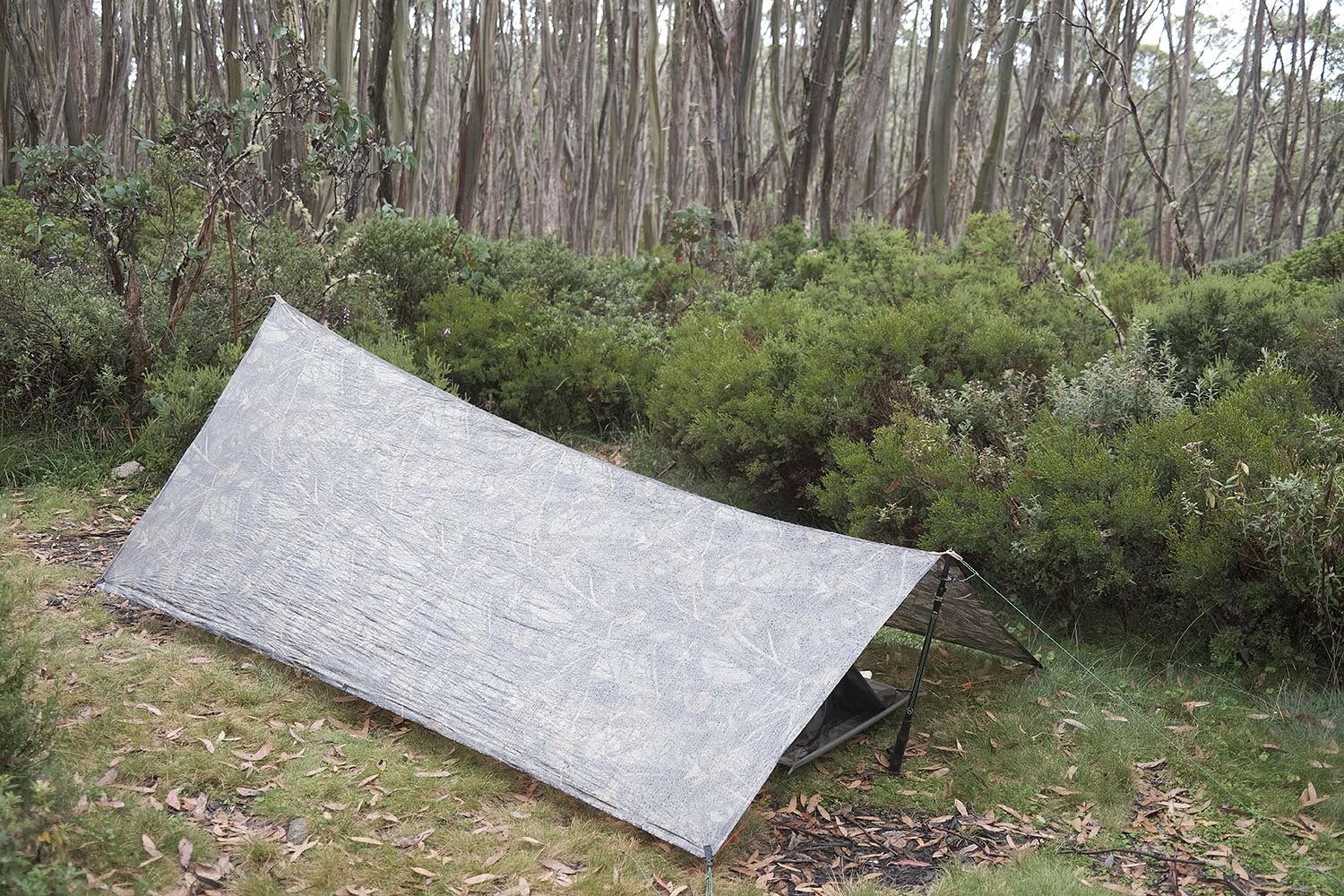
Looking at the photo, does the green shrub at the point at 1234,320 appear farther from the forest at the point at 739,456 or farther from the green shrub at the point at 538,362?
the green shrub at the point at 538,362

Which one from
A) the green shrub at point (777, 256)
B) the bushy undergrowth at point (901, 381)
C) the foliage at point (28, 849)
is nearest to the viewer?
the foliage at point (28, 849)

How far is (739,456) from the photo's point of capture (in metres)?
5.58

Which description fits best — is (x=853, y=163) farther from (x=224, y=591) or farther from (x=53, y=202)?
(x=224, y=591)

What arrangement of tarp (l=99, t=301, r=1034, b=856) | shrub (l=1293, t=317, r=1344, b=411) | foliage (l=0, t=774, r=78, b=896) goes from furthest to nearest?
shrub (l=1293, t=317, r=1344, b=411), tarp (l=99, t=301, r=1034, b=856), foliage (l=0, t=774, r=78, b=896)

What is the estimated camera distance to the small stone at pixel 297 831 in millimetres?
2801

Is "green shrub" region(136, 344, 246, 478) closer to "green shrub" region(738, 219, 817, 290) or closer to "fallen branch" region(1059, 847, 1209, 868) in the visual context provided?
"green shrub" region(738, 219, 817, 290)

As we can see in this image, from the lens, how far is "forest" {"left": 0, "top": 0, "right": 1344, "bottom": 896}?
2.88 metres

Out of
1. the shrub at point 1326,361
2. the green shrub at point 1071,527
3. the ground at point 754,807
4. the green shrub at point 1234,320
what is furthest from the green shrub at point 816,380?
the ground at point 754,807

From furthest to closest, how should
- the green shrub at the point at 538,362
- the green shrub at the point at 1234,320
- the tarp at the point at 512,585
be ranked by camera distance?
the green shrub at the point at 538,362, the green shrub at the point at 1234,320, the tarp at the point at 512,585

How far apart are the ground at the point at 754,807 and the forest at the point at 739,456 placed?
0.6 inches

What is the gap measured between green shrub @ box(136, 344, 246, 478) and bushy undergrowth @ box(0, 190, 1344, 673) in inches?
0.7

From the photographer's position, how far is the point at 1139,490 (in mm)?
3963

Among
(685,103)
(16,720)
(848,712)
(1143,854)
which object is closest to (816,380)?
(848,712)

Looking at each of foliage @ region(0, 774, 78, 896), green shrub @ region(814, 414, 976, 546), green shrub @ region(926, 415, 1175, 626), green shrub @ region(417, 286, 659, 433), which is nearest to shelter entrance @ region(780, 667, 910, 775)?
green shrub @ region(926, 415, 1175, 626)
